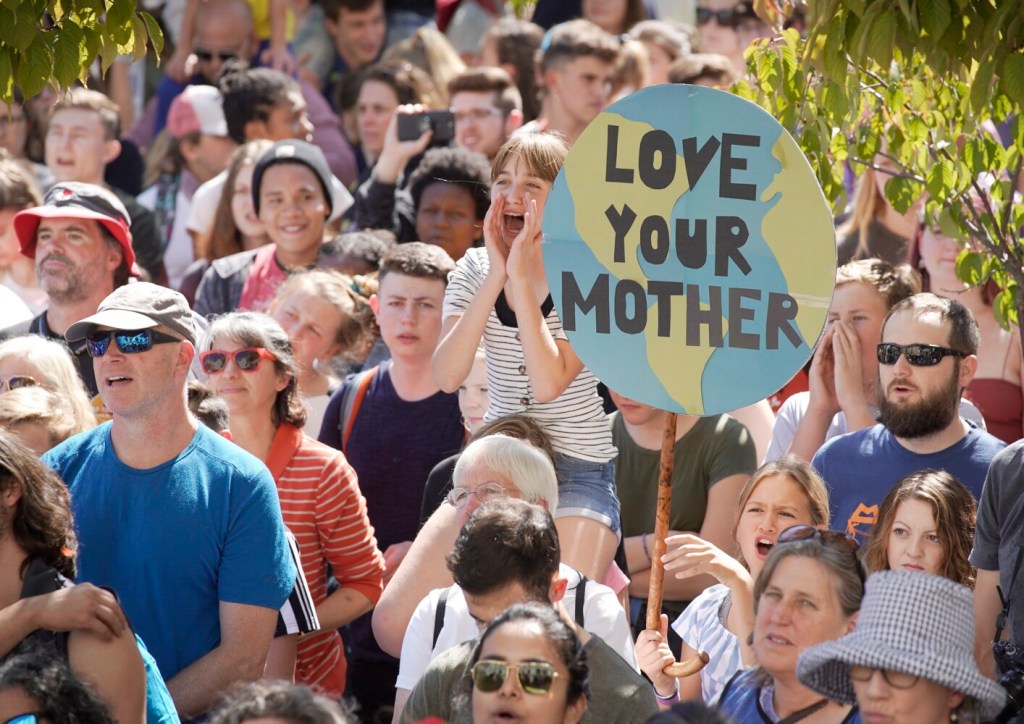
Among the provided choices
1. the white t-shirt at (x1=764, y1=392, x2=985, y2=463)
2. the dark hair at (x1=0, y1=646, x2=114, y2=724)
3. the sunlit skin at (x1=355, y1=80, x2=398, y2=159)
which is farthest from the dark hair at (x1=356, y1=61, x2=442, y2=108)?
the dark hair at (x1=0, y1=646, x2=114, y2=724)

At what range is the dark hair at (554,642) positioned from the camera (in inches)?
151

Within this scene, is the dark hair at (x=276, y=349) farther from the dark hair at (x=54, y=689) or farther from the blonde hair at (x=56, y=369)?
the dark hair at (x=54, y=689)

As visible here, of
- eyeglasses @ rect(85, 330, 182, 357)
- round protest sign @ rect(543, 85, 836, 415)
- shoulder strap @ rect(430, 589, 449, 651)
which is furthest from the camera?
eyeglasses @ rect(85, 330, 182, 357)

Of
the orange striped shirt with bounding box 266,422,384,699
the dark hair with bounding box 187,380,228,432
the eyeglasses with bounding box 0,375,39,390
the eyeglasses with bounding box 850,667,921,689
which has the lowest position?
the orange striped shirt with bounding box 266,422,384,699

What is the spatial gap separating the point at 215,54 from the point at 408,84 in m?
1.79

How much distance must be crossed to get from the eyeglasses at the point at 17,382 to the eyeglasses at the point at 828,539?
311 cm

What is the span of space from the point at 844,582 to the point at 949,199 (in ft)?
6.66

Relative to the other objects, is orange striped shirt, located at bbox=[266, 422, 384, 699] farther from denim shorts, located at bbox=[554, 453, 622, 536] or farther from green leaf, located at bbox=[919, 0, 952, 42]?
green leaf, located at bbox=[919, 0, 952, 42]

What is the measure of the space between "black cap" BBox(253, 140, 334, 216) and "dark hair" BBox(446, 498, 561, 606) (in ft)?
14.6

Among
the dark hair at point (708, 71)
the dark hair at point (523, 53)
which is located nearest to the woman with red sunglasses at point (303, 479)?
the dark hair at point (708, 71)

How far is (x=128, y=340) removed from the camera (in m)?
4.92

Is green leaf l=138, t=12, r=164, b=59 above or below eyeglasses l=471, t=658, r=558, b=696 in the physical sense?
above

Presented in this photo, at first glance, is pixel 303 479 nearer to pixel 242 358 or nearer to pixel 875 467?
pixel 242 358

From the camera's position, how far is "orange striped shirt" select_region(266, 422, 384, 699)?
19.4 feet
